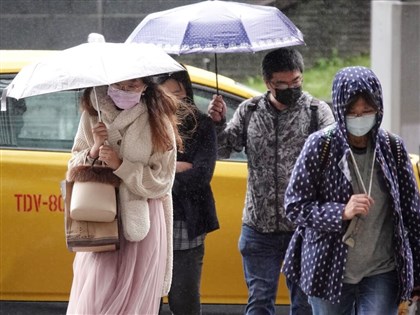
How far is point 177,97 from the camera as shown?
6.36 meters

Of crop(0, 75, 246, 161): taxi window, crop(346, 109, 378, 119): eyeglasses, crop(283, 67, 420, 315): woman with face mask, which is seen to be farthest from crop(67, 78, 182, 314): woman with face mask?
crop(0, 75, 246, 161): taxi window

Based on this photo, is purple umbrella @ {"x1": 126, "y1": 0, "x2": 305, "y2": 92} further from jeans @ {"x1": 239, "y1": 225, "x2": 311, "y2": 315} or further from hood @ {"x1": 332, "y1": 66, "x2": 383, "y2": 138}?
hood @ {"x1": 332, "y1": 66, "x2": 383, "y2": 138}

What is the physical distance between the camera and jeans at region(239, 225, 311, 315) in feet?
21.1

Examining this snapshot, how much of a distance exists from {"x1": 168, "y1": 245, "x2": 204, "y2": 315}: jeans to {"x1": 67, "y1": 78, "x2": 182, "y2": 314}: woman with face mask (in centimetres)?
76

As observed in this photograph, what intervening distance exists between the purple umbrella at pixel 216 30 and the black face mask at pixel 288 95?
10.1 inches

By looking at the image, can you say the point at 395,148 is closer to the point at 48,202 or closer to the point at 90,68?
the point at 90,68

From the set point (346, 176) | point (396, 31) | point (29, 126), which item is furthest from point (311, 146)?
point (396, 31)

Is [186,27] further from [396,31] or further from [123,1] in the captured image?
[123,1]

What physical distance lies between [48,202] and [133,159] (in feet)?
6.44

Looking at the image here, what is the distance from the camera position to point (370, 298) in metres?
5.20

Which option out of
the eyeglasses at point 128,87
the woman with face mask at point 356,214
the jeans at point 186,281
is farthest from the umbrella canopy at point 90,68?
the jeans at point 186,281

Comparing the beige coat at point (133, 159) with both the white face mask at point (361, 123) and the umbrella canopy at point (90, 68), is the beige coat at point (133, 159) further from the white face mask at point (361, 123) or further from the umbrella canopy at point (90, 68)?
the white face mask at point (361, 123)

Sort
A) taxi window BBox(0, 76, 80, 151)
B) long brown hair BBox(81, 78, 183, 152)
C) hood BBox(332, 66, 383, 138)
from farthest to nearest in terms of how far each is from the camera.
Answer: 1. taxi window BBox(0, 76, 80, 151)
2. long brown hair BBox(81, 78, 183, 152)
3. hood BBox(332, 66, 383, 138)

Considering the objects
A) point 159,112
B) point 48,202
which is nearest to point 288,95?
point 159,112
